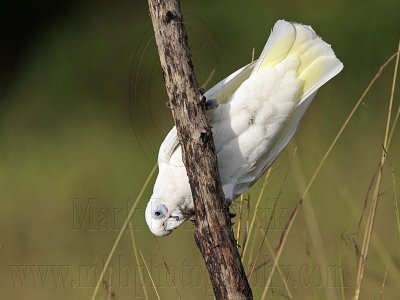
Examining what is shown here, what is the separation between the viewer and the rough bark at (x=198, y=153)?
1.77 m

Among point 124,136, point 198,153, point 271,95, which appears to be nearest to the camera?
point 198,153

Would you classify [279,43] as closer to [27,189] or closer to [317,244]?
[317,244]

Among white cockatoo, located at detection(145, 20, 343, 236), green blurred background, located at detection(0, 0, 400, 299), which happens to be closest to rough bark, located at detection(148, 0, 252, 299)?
white cockatoo, located at detection(145, 20, 343, 236)

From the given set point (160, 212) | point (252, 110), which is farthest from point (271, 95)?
point (160, 212)

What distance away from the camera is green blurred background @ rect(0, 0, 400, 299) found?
11.7ft

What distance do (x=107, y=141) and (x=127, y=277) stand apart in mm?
1221

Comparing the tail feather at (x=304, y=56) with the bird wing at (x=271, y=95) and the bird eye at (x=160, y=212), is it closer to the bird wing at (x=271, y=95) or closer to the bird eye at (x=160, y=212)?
the bird wing at (x=271, y=95)

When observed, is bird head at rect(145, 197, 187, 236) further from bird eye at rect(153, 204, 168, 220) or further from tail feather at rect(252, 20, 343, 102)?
tail feather at rect(252, 20, 343, 102)

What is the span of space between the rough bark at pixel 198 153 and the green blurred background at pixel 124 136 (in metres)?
1.25

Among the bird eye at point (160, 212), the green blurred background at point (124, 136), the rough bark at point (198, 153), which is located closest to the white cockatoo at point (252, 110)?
the bird eye at point (160, 212)

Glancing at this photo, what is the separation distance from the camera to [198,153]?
1791 mm

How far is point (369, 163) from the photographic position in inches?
151

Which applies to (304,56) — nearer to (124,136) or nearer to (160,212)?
(160,212)

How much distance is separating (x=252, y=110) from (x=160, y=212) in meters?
0.30
